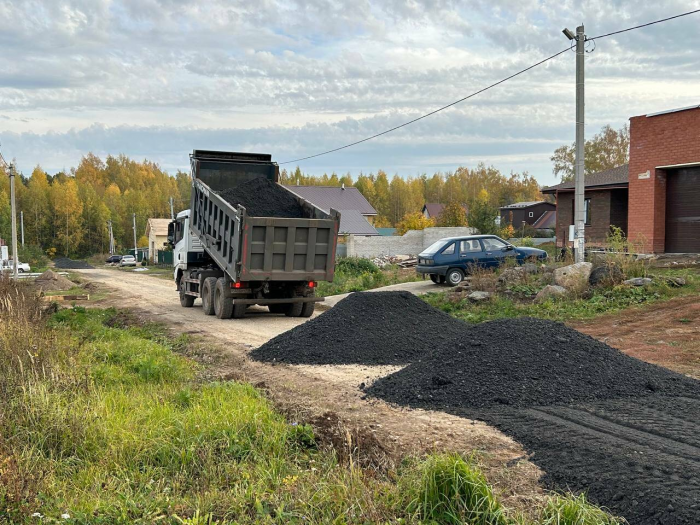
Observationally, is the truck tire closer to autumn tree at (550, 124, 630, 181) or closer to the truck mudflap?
the truck mudflap

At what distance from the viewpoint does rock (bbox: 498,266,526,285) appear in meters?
18.2

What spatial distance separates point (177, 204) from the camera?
123250 millimetres

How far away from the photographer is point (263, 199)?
16.9m

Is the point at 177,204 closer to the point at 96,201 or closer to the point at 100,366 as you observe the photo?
the point at 96,201

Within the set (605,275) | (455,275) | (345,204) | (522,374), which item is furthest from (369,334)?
(345,204)

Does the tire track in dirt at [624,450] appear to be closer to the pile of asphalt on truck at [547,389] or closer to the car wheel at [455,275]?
the pile of asphalt on truck at [547,389]

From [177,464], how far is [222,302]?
37.5ft

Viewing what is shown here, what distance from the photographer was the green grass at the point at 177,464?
4426 mm

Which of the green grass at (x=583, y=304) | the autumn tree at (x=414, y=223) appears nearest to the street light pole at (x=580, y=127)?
the green grass at (x=583, y=304)

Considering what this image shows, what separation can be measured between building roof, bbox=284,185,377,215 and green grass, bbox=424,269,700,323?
139 ft

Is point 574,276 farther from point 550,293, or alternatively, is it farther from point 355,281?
point 355,281

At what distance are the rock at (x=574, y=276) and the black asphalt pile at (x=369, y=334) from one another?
506 cm

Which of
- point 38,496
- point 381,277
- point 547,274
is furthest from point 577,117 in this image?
point 38,496

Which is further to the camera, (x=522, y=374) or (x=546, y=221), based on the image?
(x=546, y=221)
